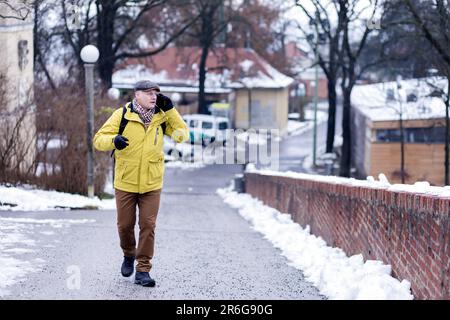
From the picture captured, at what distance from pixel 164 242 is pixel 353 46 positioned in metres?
54.6

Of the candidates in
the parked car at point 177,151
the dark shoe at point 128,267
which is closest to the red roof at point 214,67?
the parked car at point 177,151

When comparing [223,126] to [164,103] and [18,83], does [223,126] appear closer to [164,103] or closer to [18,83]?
[18,83]

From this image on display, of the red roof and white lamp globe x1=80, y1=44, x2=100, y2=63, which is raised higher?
the red roof

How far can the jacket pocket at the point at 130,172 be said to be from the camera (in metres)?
7.84

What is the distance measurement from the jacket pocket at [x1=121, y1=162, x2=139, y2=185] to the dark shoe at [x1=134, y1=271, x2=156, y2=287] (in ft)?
2.57

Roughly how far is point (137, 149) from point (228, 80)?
58.7 meters

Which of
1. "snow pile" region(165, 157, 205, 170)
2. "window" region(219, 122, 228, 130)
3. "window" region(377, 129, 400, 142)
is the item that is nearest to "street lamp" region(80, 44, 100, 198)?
"window" region(377, 129, 400, 142)

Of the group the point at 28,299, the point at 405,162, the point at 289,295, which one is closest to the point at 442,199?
the point at 289,295

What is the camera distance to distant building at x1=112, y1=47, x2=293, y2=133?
2539 inches

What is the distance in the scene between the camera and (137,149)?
25.7 feet

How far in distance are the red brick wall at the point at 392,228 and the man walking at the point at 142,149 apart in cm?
188

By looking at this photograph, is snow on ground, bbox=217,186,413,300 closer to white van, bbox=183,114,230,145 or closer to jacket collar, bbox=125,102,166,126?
jacket collar, bbox=125,102,166,126

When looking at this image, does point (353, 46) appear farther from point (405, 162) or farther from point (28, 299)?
point (28, 299)

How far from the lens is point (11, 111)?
20750mm
